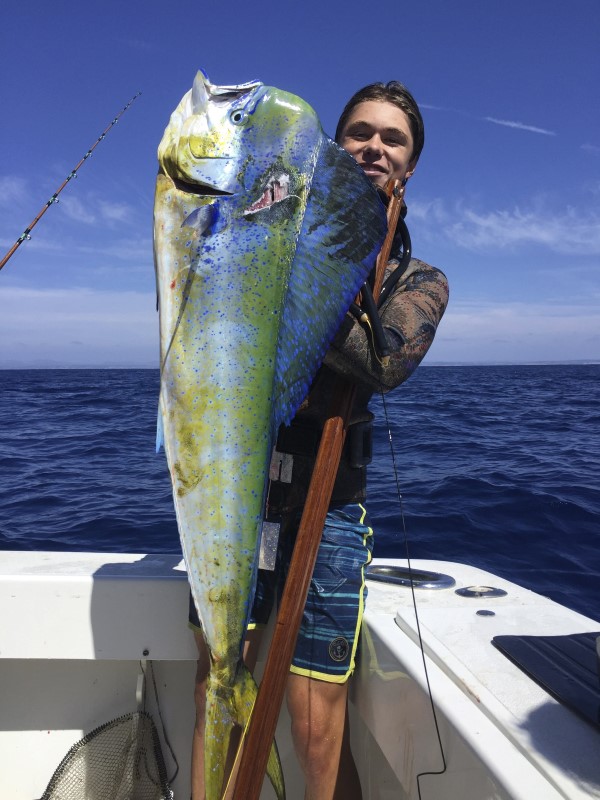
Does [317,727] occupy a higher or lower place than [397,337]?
lower

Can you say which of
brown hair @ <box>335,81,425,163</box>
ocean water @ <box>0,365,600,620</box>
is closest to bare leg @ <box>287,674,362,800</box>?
ocean water @ <box>0,365,600,620</box>

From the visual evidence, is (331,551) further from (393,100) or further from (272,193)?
(393,100)

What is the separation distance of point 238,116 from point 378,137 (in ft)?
2.75

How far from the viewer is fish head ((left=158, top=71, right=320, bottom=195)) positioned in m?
1.42

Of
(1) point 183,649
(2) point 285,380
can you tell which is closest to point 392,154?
(2) point 285,380

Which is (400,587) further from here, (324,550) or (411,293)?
(411,293)

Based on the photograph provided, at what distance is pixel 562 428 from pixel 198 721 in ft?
50.4

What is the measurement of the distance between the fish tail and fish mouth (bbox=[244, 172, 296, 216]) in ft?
3.79

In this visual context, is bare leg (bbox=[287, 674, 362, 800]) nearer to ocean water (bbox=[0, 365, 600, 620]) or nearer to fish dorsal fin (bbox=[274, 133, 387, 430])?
ocean water (bbox=[0, 365, 600, 620])

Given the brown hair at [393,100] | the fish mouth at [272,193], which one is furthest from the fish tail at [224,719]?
the brown hair at [393,100]

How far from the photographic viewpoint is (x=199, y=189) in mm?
1421

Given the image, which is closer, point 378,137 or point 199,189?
point 199,189

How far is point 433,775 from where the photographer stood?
1.77m

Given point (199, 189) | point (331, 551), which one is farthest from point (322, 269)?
point (331, 551)
